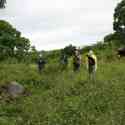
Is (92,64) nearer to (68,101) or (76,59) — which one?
(76,59)

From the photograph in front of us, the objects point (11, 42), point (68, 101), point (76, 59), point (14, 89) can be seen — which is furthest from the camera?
point (11, 42)

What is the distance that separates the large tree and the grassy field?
42.9 feet

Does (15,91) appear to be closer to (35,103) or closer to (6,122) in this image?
(35,103)

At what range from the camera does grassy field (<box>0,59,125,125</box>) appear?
16.5 m

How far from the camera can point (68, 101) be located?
64.5ft

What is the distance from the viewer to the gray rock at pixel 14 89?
869 inches

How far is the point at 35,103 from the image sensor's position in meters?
19.5

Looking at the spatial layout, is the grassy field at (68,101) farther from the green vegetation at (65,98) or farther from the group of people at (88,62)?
the group of people at (88,62)

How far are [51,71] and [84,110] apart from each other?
12210 mm

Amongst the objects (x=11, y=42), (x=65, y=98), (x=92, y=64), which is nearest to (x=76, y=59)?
(x=92, y=64)

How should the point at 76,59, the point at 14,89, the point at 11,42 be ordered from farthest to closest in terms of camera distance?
the point at 11,42 < the point at 76,59 < the point at 14,89

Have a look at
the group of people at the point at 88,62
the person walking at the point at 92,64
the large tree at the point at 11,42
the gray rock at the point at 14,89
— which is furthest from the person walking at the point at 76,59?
the large tree at the point at 11,42

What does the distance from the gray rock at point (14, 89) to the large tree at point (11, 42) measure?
17.8 metres

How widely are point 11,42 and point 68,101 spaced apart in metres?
22.3
